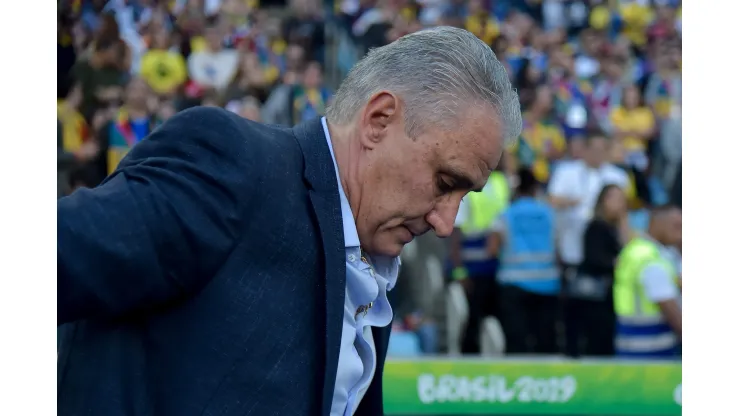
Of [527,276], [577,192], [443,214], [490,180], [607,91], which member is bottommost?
[527,276]

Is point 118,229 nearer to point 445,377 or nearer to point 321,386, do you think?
point 321,386

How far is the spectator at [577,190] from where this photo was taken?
26.7 ft

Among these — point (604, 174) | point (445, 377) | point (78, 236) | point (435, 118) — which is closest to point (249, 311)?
point (78, 236)

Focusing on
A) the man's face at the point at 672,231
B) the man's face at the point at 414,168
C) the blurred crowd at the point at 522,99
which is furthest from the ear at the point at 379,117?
the man's face at the point at 672,231

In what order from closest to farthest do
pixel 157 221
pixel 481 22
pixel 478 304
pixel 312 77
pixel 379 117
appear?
pixel 157 221, pixel 379 117, pixel 478 304, pixel 312 77, pixel 481 22

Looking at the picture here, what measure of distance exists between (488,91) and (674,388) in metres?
5.93

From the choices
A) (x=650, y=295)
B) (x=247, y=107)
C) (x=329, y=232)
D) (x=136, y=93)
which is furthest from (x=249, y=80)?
(x=329, y=232)

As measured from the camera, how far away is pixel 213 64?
899 cm

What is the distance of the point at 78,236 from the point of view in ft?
5.15

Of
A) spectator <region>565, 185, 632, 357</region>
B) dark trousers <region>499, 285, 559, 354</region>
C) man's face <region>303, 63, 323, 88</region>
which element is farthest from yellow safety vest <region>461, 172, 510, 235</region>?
man's face <region>303, 63, 323, 88</region>

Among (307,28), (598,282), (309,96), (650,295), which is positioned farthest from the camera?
(307,28)

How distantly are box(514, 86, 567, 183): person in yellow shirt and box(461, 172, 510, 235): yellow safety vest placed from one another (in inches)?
19.7

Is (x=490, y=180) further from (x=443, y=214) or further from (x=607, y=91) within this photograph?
(x=443, y=214)

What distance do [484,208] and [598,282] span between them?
1.11 meters
